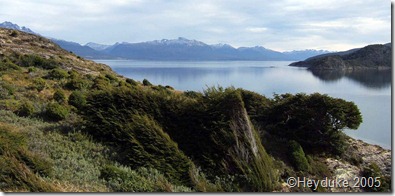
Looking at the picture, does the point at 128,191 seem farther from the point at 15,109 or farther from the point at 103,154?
the point at 15,109

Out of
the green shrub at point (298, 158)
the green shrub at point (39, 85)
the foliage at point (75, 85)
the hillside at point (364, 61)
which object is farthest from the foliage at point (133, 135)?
the hillside at point (364, 61)

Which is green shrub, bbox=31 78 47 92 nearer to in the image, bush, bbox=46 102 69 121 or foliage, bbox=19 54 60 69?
bush, bbox=46 102 69 121

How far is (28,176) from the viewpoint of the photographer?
7410mm

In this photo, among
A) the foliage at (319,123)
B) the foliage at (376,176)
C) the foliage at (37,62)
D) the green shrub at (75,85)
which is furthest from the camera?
the foliage at (37,62)

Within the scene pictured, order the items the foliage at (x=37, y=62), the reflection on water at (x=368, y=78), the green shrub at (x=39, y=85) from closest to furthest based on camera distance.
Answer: the green shrub at (x=39, y=85) < the foliage at (x=37, y=62) < the reflection on water at (x=368, y=78)

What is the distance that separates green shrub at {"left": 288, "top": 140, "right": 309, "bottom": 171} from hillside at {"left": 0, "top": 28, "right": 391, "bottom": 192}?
4cm

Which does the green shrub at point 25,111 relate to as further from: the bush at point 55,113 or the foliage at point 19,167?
the foliage at point 19,167

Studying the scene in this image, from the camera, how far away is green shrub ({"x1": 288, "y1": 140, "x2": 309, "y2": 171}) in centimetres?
1329

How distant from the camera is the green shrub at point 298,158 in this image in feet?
43.6

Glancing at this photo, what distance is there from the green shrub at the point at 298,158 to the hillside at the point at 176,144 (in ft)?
0.13

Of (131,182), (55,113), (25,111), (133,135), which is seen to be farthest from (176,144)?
(25,111)

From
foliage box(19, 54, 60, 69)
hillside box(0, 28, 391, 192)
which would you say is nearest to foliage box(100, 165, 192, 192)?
hillside box(0, 28, 391, 192)

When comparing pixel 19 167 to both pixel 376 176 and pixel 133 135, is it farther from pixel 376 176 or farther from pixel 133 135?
pixel 376 176

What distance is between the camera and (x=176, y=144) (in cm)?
1155
